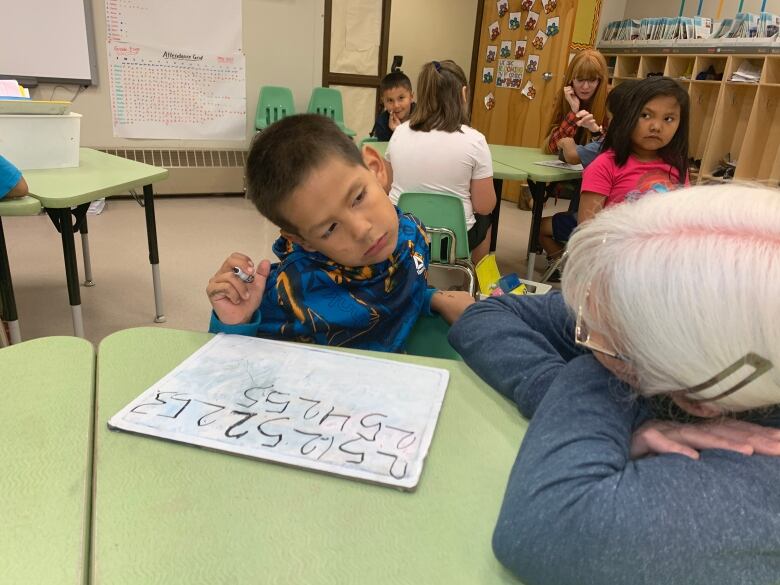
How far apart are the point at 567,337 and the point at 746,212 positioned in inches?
16.2

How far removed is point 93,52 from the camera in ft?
13.6

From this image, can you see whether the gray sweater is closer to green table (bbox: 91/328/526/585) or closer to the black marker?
green table (bbox: 91/328/526/585)

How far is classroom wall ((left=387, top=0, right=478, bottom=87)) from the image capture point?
5.59 meters

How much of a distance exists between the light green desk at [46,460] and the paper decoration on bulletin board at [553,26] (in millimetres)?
4562

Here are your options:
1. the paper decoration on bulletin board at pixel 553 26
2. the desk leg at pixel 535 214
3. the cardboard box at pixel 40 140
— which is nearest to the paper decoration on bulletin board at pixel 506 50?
the paper decoration on bulletin board at pixel 553 26

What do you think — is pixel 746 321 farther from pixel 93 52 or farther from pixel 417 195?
pixel 93 52

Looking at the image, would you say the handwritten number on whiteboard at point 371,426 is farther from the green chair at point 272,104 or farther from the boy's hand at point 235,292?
the green chair at point 272,104

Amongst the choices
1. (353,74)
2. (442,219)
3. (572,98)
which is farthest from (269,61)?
(442,219)

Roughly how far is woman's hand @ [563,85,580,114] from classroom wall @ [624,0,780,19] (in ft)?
7.84

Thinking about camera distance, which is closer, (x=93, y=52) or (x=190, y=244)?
(x=190, y=244)

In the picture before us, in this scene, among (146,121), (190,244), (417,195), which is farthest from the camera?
(146,121)

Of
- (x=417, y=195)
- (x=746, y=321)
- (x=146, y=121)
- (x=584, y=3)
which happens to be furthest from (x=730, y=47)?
(x=746, y=321)

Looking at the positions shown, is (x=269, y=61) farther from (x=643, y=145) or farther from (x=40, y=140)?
(x=643, y=145)

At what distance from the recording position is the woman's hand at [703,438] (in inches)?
A: 20.4
